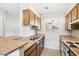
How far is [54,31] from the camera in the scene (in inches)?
57.7

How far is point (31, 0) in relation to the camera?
1081 millimetres

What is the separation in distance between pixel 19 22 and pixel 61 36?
2.06ft

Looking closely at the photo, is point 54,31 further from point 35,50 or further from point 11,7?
point 11,7

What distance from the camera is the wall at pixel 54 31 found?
1.43 m

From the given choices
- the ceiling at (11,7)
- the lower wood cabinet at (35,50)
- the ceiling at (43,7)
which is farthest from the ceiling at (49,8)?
the lower wood cabinet at (35,50)

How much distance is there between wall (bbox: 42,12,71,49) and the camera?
4.69ft

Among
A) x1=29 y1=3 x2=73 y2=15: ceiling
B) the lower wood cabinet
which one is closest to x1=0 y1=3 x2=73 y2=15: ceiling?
x1=29 y1=3 x2=73 y2=15: ceiling

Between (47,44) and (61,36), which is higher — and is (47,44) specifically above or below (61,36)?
below

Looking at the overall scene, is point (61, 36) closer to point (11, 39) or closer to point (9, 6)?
point (11, 39)

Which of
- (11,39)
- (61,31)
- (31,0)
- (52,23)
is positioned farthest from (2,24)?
(61,31)

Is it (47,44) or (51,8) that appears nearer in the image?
(51,8)

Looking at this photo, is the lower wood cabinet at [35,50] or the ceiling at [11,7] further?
the lower wood cabinet at [35,50]

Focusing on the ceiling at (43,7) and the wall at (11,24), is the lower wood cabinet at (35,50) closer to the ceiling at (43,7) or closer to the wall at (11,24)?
the wall at (11,24)

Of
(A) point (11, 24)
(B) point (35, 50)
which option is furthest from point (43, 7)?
(B) point (35, 50)
